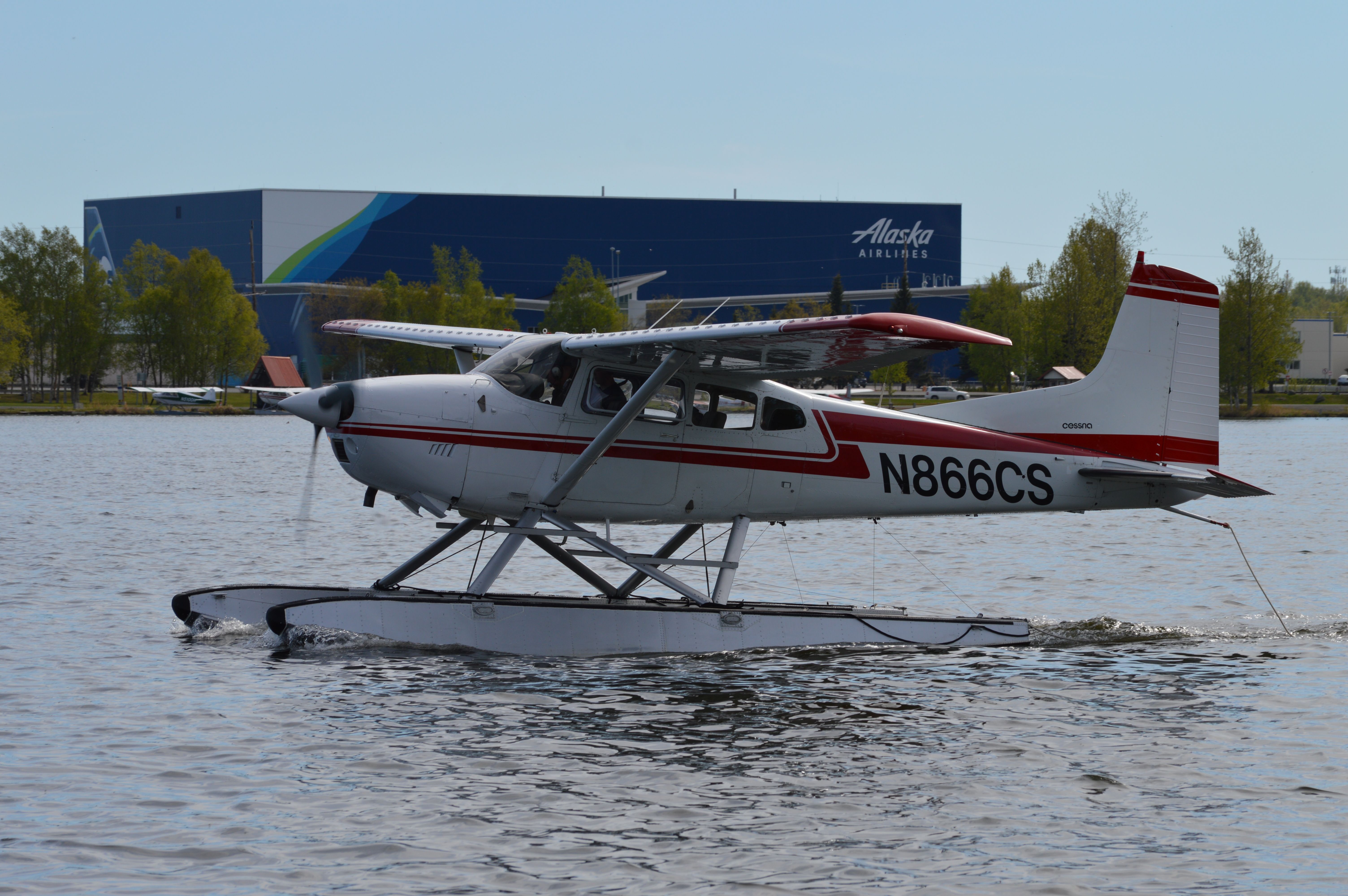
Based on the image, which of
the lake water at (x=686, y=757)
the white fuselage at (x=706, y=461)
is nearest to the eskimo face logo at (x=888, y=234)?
the lake water at (x=686, y=757)

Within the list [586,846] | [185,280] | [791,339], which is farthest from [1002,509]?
[185,280]

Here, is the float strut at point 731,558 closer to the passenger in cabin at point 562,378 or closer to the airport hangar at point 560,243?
the passenger in cabin at point 562,378

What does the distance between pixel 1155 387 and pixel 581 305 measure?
7655cm

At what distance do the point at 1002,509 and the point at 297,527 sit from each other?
14.4 meters

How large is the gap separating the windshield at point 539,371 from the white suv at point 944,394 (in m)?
68.6

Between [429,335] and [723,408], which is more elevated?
[429,335]

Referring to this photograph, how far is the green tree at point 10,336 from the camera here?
74.8 meters

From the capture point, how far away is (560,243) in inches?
4193

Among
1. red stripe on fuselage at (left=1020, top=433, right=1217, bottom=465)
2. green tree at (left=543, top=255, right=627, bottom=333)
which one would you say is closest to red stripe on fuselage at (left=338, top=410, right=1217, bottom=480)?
red stripe on fuselage at (left=1020, top=433, right=1217, bottom=465)

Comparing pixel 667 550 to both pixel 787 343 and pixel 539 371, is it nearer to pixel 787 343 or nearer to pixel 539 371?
pixel 539 371

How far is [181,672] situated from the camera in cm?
1014

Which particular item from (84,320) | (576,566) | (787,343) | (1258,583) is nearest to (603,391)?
(787,343)

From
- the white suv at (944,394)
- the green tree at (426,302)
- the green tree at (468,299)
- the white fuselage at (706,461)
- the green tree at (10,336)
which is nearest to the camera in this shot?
the white fuselage at (706,461)

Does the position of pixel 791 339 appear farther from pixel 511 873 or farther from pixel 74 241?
pixel 74 241
